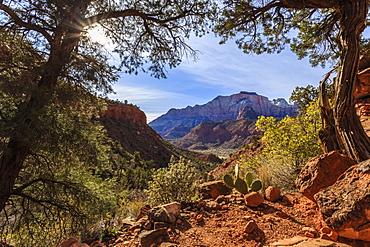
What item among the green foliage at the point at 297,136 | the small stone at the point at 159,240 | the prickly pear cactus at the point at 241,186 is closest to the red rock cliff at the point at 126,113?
the green foliage at the point at 297,136

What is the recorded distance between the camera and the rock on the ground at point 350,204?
1.85 meters

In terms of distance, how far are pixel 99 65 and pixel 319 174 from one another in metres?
4.30

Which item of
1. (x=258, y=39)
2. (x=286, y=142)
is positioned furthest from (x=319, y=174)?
(x=258, y=39)

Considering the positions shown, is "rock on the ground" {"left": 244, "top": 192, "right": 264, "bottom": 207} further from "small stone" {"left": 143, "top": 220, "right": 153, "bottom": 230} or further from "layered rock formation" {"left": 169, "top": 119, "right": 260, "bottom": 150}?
"layered rock formation" {"left": 169, "top": 119, "right": 260, "bottom": 150}

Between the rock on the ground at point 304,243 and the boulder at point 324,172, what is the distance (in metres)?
0.90

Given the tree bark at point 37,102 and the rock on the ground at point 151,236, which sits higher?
the tree bark at point 37,102

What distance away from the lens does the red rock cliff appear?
1879 inches

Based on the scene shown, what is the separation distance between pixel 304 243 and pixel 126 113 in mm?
53440

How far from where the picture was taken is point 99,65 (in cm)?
389

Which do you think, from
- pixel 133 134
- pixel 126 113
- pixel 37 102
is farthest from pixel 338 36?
pixel 126 113

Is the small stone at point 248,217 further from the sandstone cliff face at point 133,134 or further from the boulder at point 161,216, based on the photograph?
the sandstone cliff face at point 133,134

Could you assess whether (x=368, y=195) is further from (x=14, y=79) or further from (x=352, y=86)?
(x=14, y=79)

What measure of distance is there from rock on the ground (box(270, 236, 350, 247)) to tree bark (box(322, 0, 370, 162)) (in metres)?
1.48

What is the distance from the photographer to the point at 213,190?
4551mm
